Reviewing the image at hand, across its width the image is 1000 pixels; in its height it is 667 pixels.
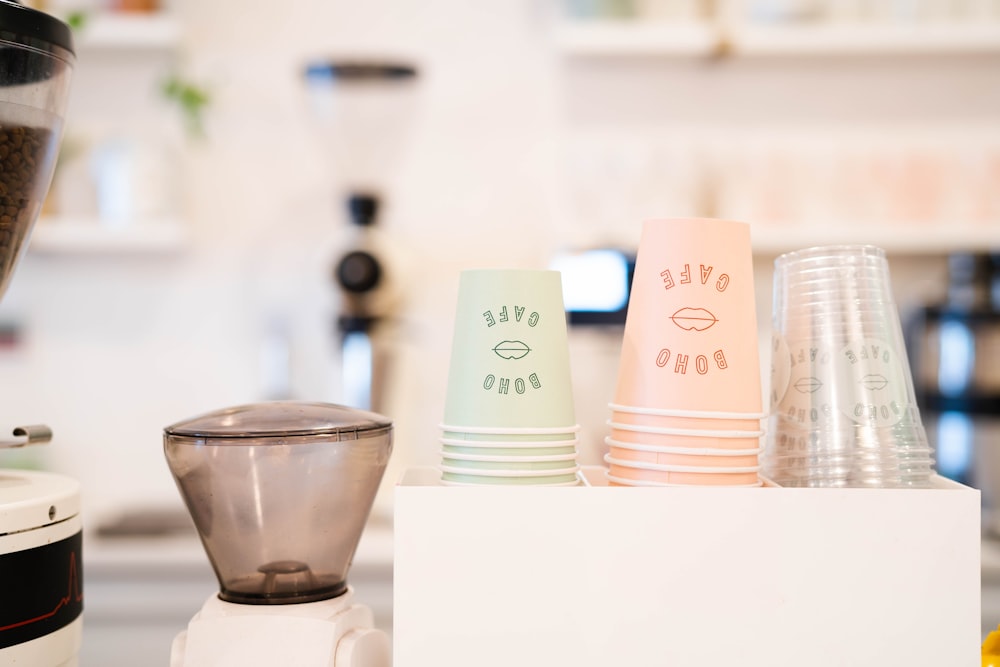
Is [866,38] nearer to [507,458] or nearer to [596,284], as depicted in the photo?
[596,284]

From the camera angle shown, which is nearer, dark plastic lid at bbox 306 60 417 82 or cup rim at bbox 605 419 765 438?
cup rim at bbox 605 419 765 438

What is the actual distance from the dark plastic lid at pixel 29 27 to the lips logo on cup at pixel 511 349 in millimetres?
414

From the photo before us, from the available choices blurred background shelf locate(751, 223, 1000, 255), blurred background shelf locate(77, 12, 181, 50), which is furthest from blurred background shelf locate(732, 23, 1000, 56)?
blurred background shelf locate(77, 12, 181, 50)

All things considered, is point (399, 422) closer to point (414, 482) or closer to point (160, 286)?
point (160, 286)

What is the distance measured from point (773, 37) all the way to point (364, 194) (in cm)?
92

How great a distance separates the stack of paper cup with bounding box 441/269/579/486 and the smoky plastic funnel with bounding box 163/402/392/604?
9 centimetres

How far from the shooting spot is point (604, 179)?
203cm

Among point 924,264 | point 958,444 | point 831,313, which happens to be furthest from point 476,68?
point 831,313

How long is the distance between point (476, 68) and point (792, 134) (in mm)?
751

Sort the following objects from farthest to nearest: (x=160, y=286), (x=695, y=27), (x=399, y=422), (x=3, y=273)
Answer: (x=160, y=286)
(x=695, y=27)
(x=399, y=422)
(x=3, y=273)

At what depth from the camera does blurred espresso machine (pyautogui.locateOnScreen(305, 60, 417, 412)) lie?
5.98 ft

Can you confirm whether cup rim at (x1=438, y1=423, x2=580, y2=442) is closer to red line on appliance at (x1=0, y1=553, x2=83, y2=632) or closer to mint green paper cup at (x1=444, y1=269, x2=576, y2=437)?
mint green paper cup at (x1=444, y1=269, x2=576, y2=437)

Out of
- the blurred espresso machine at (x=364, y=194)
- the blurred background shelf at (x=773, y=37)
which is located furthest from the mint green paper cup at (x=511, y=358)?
the blurred background shelf at (x=773, y=37)

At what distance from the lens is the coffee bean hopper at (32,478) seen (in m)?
0.63
